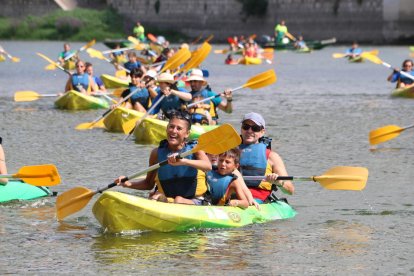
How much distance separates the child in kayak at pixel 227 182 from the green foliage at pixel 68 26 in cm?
5639

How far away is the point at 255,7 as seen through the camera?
210 ft

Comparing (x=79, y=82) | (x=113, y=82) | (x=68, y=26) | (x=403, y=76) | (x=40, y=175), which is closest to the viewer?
(x=40, y=175)

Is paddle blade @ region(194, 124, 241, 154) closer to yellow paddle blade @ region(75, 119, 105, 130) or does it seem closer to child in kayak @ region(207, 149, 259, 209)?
child in kayak @ region(207, 149, 259, 209)

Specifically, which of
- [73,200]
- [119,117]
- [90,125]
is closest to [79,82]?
[90,125]

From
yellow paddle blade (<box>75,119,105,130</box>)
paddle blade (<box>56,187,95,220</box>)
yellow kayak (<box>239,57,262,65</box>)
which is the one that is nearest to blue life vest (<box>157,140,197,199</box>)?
paddle blade (<box>56,187,95,220</box>)

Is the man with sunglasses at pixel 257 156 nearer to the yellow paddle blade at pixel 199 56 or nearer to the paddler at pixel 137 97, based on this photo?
the yellow paddle blade at pixel 199 56

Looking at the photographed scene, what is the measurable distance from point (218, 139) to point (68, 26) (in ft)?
191

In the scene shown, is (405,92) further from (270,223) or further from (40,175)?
(40,175)

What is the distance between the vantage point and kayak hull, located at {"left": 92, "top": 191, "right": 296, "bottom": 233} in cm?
984

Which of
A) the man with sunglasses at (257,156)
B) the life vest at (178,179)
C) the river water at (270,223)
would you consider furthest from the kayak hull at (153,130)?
the life vest at (178,179)

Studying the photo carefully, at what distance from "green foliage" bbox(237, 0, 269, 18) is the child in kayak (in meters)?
53.9

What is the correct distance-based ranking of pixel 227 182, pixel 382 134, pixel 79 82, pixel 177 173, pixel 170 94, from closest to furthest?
pixel 177 173, pixel 227 182, pixel 382 134, pixel 170 94, pixel 79 82

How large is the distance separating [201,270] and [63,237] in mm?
1731

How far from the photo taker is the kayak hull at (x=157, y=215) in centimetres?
984
